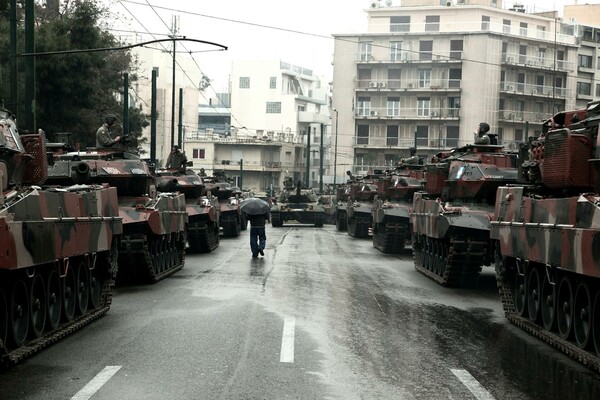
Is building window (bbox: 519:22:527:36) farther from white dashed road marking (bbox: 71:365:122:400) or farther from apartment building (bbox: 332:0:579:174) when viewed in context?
white dashed road marking (bbox: 71:365:122:400)

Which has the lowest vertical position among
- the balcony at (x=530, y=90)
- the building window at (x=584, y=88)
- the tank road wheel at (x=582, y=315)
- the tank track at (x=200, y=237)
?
the tank track at (x=200, y=237)

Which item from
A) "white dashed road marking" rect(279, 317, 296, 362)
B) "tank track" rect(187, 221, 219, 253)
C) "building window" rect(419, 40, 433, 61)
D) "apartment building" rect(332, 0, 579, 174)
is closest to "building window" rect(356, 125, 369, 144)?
"apartment building" rect(332, 0, 579, 174)

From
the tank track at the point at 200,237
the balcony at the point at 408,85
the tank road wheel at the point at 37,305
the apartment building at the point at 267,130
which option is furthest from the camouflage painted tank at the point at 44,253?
the apartment building at the point at 267,130

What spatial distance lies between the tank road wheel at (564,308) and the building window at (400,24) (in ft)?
230

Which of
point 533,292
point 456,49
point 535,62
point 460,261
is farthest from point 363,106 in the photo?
point 533,292

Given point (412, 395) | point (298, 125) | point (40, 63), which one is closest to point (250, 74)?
point (298, 125)

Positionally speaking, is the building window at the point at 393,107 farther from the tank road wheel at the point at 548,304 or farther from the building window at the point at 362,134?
the tank road wheel at the point at 548,304

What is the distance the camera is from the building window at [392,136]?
81.0 meters

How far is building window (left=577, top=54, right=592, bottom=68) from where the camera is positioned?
83.6 meters

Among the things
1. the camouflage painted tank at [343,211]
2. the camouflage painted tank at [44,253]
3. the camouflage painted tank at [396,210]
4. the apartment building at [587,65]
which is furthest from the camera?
the apartment building at [587,65]

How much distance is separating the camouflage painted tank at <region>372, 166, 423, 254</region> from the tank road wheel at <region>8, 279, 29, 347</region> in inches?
724

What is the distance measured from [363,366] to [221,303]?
17.2 ft

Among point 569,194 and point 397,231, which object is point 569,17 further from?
point 569,194

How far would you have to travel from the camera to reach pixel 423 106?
7938 cm
